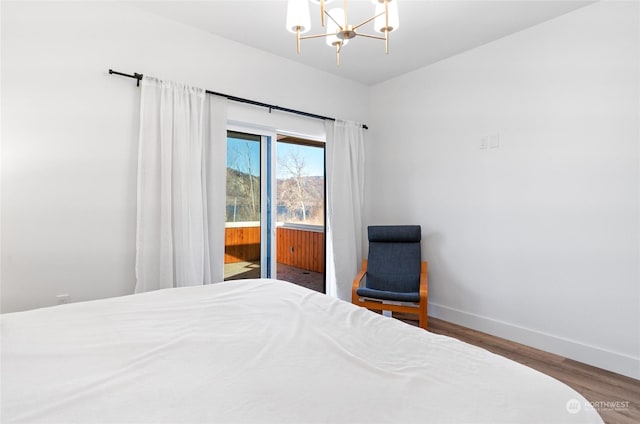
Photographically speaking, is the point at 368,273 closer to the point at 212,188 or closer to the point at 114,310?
the point at 212,188

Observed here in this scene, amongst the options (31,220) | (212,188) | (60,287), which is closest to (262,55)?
(212,188)

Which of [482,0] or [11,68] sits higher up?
[482,0]

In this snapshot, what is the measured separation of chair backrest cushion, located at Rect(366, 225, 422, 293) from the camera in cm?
340

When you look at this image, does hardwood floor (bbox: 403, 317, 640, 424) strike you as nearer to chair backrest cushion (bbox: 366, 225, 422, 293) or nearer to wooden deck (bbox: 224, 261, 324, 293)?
chair backrest cushion (bbox: 366, 225, 422, 293)

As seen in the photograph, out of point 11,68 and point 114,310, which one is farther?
point 11,68

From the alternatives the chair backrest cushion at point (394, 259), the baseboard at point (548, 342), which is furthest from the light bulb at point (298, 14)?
the baseboard at point (548, 342)

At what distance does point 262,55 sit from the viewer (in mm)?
3367

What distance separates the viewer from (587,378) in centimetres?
238

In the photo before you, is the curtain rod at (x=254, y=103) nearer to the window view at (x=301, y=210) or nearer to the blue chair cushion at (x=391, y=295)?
the window view at (x=301, y=210)

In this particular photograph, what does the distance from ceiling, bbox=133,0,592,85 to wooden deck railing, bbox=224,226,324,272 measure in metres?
1.91

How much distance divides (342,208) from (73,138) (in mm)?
2638

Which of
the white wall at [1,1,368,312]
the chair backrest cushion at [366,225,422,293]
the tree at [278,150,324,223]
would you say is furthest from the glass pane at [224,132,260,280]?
the tree at [278,150,324,223]

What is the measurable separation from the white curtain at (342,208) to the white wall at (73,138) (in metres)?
1.73

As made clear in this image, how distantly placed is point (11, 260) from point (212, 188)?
1441mm
